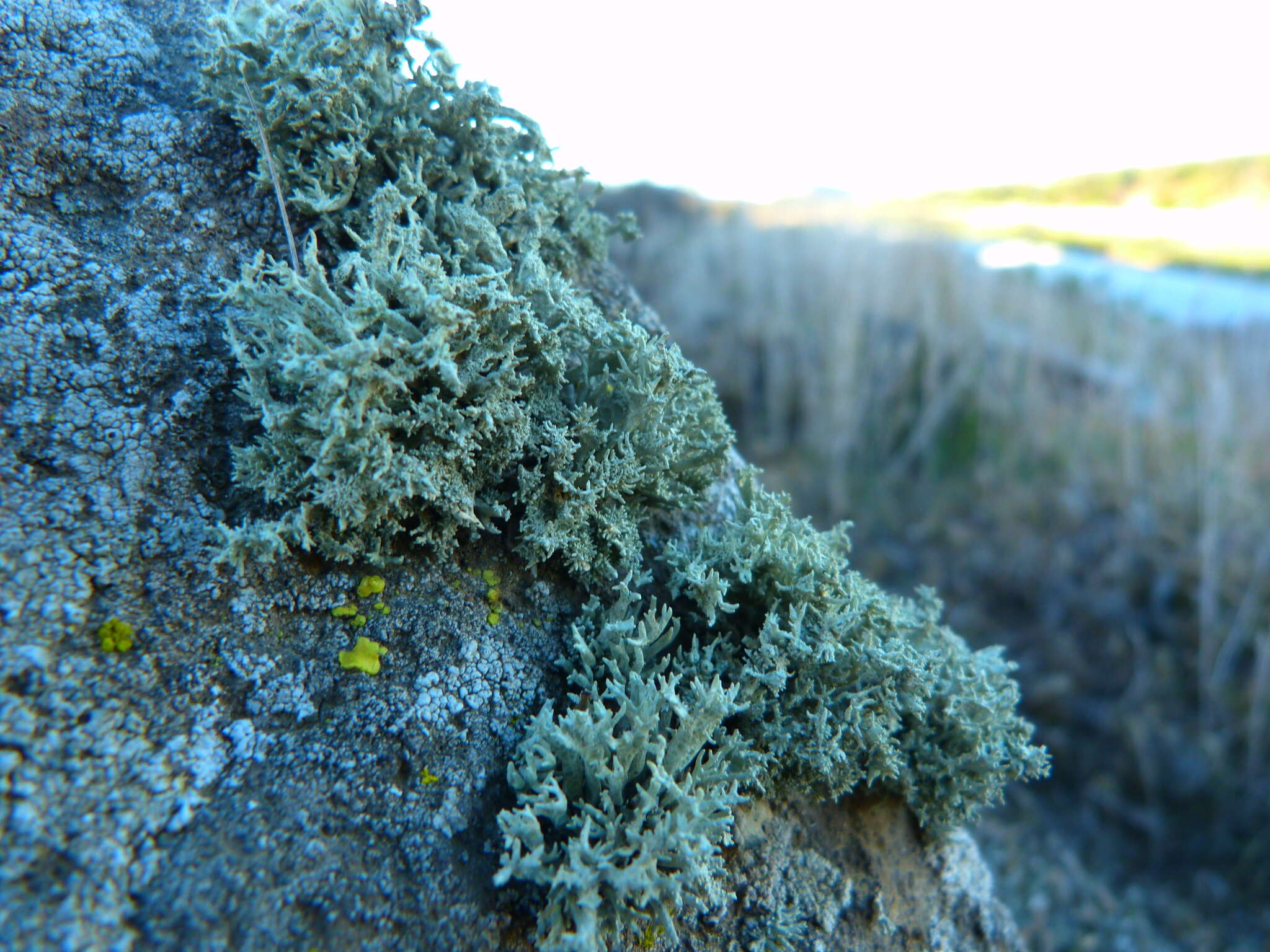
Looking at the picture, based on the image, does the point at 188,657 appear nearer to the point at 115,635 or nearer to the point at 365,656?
the point at 115,635

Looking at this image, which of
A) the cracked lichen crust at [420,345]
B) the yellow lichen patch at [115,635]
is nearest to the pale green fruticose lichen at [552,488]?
the cracked lichen crust at [420,345]

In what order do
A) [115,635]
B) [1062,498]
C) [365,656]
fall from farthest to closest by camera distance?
[1062,498], [365,656], [115,635]

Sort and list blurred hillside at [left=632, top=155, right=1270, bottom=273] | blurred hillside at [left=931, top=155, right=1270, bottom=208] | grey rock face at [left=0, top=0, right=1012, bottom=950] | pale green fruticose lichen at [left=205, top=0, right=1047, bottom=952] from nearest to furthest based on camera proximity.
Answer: grey rock face at [left=0, top=0, right=1012, bottom=950] → pale green fruticose lichen at [left=205, top=0, right=1047, bottom=952] → blurred hillside at [left=632, top=155, right=1270, bottom=273] → blurred hillside at [left=931, top=155, right=1270, bottom=208]

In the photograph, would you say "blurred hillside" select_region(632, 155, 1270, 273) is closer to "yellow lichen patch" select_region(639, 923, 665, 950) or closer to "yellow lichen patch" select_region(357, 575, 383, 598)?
"yellow lichen patch" select_region(357, 575, 383, 598)

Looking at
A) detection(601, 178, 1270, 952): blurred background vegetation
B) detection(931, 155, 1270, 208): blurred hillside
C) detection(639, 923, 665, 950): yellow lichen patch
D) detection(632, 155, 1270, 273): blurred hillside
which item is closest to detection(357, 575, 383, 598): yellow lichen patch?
detection(639, 923, 665, 950): yellow lichen patch

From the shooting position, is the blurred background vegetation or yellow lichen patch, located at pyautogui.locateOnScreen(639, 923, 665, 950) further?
the blurred background vegetation

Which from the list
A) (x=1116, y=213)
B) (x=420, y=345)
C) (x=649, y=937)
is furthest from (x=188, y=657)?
(x=1116, y=213)
